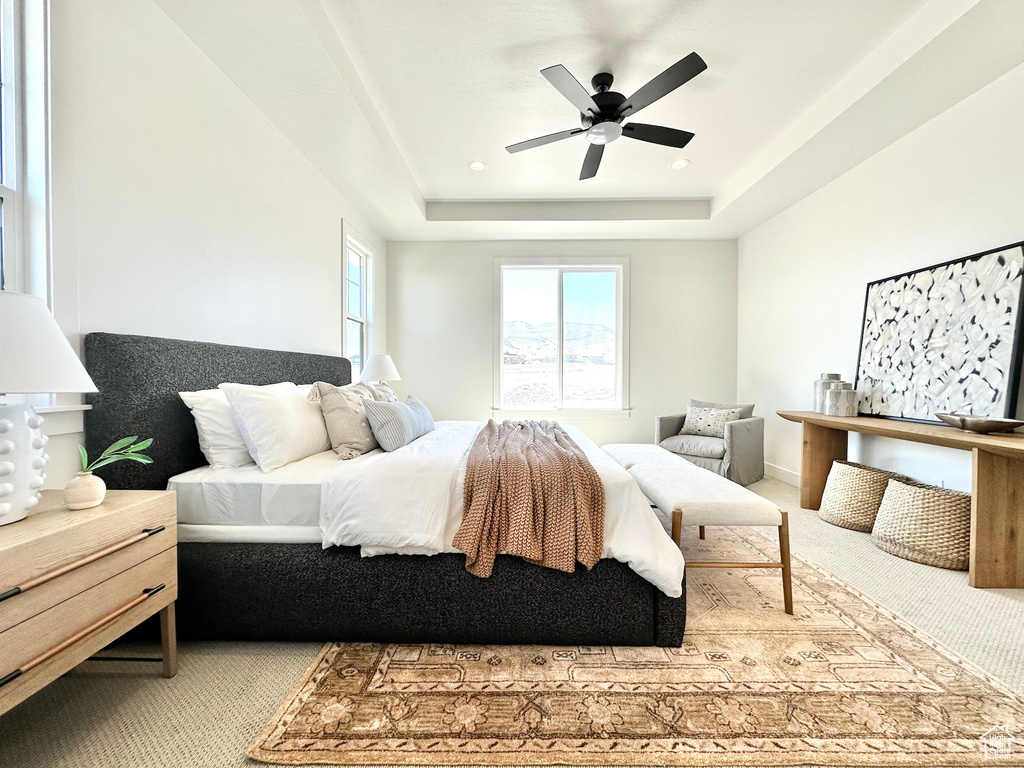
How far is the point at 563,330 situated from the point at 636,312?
90 cm

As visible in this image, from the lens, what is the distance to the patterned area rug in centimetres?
121

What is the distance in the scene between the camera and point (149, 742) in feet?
4.07

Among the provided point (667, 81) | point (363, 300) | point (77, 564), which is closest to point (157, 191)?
point (77, 564)

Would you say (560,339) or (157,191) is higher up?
(157,191)

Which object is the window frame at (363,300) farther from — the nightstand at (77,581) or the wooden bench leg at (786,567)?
the wooden bench leg at (786,567)

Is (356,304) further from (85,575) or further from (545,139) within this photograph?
(85,575)

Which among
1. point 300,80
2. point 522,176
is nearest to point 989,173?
point 522,176

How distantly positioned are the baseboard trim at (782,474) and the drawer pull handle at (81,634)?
466 cm

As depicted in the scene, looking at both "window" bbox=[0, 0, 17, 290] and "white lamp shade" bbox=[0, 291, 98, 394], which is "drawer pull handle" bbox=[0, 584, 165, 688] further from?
"window" bbox=[0, 0, 17, 290]

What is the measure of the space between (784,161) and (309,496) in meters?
3.90

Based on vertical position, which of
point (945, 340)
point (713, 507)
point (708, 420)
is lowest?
point (713, 507)

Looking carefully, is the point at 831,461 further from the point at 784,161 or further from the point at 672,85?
the point at 672,85

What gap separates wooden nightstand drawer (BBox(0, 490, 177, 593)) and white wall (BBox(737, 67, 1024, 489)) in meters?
3.98

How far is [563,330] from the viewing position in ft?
17.3
